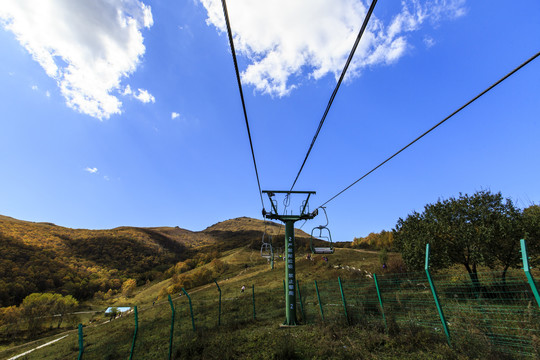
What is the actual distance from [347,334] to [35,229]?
9192 inches

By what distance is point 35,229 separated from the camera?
169250 millimetres

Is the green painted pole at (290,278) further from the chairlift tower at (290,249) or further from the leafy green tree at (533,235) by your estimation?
the leafy green tree at (533,235)

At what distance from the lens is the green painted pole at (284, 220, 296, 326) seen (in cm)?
1226

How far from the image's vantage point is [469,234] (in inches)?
787

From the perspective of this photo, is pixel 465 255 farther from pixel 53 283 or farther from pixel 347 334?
pixel 53 283

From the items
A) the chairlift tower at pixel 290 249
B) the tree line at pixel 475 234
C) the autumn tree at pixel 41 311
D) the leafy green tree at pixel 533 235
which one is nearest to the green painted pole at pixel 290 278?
the chairlift tower at pixel 290 249

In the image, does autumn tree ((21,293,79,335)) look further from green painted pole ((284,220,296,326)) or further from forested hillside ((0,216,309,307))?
green painted pole ((284,220,296,326))

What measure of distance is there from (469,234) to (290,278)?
55.6 feet

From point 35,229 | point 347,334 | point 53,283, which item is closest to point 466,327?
point 347,334

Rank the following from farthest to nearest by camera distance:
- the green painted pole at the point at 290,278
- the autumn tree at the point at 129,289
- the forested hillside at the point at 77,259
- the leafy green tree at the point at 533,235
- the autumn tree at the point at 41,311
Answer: the forested hillside at the point at 77,259 < the autumn tree at the point at 129,289 < the autumn tree at the point at 41,311 < the leafy green tree at the point at 533,235 < the green painted pole at the point at 290,278

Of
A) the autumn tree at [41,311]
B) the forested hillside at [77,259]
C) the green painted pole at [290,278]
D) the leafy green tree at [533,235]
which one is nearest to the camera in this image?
the green painted pole at [290,278]

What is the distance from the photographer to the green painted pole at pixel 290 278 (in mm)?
12261

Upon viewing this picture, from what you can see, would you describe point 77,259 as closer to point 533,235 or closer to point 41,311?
point 41,311

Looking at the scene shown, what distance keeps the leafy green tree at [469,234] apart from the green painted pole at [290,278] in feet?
47.5
